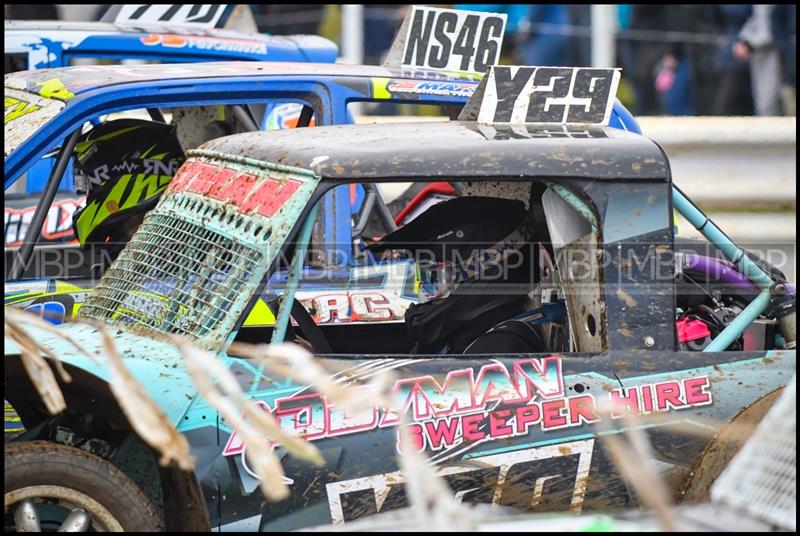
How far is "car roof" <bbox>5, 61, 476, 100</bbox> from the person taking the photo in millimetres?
5145

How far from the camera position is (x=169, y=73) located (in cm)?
532

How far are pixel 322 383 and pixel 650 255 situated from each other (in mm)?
1544

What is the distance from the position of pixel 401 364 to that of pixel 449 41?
2995mm

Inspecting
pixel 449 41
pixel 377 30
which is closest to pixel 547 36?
pixel 377 30

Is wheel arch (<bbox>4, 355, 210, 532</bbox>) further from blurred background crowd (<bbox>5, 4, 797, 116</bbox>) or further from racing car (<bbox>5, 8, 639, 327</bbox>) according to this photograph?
blurred background crowd (<bbox>5, 4, 797, 116</bbox>)

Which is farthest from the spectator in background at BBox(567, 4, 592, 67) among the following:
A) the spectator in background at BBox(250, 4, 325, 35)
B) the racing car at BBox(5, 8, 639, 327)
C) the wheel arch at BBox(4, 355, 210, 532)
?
the wheel arch at BBox(4, 355, 210, 532)

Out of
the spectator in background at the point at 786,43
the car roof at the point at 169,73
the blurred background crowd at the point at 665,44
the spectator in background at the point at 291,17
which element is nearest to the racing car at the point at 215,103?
the car roof at the point at 169,73

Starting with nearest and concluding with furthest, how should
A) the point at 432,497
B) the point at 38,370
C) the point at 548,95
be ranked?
1. the point at 432,497
2. the point at 38,370
3. the point at 548,95

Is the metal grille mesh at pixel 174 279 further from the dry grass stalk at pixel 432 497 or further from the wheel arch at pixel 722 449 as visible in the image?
the wheel arch at pixel 722 449

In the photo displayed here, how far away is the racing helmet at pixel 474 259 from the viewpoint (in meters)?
4.07

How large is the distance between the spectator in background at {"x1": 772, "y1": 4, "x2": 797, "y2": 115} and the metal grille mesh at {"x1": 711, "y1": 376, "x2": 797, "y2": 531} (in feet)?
28.6

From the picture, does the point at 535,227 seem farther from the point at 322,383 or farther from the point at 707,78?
the point at 707,78

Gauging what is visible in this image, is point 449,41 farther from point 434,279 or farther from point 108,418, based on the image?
point 108,418

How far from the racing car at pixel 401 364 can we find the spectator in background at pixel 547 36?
7505 millimetres
